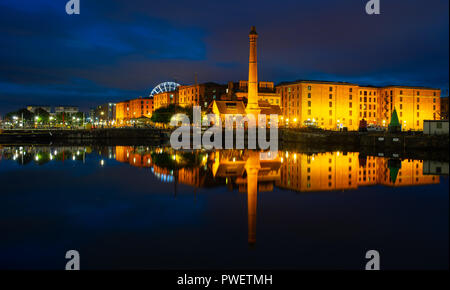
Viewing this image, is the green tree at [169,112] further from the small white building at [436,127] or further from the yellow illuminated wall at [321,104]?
the small white building at [436,127]

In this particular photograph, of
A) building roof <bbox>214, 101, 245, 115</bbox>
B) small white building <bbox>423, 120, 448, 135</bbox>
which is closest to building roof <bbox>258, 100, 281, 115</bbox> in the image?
building roof <bbox>214, 101, 245, 115</bbox>

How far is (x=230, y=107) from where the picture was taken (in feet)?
238

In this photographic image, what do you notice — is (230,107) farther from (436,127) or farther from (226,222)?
(226,222)

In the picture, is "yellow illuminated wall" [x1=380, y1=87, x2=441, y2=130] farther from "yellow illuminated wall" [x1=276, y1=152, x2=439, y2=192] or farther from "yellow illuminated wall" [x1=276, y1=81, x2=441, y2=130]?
"yellow illuminated wall" [x1=276, y1=152, x2=439, y2=192]

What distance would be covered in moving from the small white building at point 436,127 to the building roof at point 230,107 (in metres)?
38.4

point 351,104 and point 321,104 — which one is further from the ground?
point 351,104

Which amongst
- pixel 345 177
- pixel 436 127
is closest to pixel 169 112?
pixel 436 127

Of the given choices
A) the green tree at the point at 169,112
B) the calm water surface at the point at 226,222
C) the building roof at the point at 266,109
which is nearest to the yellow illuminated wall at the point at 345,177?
the calm water surface at the point at 226,222

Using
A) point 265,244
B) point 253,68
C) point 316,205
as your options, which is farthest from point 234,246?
point 253,68

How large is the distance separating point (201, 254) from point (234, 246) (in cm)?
90

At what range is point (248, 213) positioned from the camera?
11867 millimetres

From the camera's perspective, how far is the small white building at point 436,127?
37.1m

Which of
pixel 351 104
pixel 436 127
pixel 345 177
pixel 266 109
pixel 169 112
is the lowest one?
pixel 345 177

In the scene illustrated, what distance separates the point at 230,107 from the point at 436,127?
41.0m
